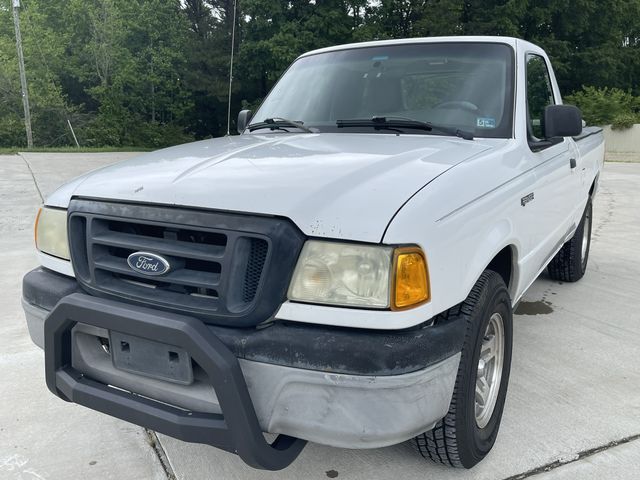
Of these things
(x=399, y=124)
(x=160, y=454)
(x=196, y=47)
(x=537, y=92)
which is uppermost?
(x=196, y=47)

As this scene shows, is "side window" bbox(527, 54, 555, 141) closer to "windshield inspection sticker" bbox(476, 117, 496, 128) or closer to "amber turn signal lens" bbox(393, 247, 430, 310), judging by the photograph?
"windshield inspection sticker" bbox(476, 117, 496, 128)

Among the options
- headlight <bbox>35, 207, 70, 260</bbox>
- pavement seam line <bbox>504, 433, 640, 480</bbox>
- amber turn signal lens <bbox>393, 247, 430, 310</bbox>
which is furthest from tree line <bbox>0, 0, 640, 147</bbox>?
amber turn signal lens <bbox>393, 247, 430, 310</bbox>

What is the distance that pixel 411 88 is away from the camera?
3273 mm

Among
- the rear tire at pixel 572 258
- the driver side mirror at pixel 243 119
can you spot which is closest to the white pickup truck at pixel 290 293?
the driver side mirror at pixel 243 119

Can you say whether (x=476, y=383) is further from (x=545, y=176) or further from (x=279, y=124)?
(x=279, y=124)

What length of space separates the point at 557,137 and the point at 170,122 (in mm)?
34814

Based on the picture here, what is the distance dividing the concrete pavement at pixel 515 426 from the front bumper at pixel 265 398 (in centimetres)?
57

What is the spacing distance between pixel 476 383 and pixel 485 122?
1.38 meters

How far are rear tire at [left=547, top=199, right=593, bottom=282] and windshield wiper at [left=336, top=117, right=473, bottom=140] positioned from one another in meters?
2.35

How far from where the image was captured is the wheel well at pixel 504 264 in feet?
8.76

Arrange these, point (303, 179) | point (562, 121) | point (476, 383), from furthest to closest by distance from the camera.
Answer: point (562, 121) → point (476, 383) → point (303, 179)

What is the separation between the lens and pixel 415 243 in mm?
1829

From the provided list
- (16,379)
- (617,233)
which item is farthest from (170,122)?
(16,379)

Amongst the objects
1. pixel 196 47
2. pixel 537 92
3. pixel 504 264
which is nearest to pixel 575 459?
pixel 504 264
